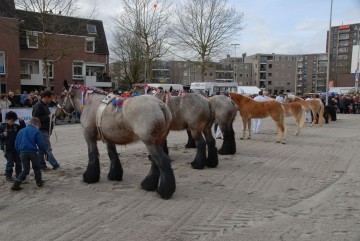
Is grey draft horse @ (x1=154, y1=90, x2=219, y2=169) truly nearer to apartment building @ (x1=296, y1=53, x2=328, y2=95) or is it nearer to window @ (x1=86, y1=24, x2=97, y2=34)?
window @ (x1=86, y1=24, x2=97, y2=34)

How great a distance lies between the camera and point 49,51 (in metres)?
29.4

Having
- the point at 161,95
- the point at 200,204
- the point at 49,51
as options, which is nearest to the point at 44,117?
the point at 161,95

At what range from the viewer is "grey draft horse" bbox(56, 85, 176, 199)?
532 centimetres

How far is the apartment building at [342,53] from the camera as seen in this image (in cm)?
8006

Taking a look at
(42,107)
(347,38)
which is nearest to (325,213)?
(42,107)

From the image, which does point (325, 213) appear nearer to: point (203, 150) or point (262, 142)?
point (203, 150)

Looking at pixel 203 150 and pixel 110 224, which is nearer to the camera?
pixel 110 224

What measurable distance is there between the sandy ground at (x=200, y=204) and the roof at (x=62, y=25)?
17.0 m

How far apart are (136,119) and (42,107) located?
9.44 ft

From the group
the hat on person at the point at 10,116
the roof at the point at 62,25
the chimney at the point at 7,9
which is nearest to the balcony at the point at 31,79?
the roof at the point at 62,25

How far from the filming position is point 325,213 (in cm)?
469

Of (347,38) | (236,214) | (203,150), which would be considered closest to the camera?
(236,214)

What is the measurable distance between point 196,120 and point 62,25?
63.0 ft

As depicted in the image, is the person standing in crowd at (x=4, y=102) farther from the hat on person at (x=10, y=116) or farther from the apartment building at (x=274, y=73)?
the apartment building at (x=274, y=73)
